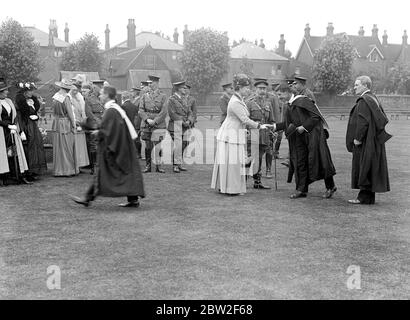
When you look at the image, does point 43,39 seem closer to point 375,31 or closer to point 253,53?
point 253,53

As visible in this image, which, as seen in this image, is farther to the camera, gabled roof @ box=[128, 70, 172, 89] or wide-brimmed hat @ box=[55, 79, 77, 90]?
gabled roof @ box=[128, 70, 172, 89]

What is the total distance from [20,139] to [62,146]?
51.3 inches

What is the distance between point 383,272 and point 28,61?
190 ft

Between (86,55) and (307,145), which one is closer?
(307,145)

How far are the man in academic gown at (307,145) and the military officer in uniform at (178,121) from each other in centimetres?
396

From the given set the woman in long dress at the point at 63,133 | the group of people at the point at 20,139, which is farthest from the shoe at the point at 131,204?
the woman in long dress at the point at 63,133

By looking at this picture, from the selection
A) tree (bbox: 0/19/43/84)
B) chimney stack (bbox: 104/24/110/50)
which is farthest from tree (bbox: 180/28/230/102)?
chimney stack (bbox: 104/24/110/50)

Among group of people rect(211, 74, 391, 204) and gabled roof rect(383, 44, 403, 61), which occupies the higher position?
gabled roof rect(383, 44, 403, 61)

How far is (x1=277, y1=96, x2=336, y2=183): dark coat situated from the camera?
9867 mm

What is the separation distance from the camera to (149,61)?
7606 cm

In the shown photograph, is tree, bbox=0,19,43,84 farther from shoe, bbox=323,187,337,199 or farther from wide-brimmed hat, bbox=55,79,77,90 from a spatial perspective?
shoe, bbox=323,187,337,199

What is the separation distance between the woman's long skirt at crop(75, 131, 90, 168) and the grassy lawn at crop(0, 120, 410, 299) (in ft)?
8.19

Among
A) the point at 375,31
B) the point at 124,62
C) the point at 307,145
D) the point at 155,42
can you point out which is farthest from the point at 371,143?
the point at 155,42
